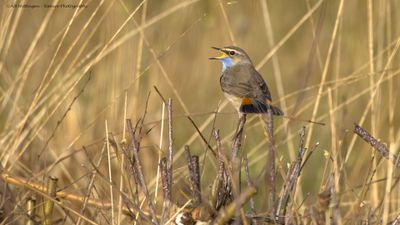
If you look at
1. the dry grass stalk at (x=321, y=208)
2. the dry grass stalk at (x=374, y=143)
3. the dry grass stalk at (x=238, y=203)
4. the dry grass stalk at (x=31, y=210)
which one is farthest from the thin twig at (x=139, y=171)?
the dry grass stalk at (x=31, y=210)

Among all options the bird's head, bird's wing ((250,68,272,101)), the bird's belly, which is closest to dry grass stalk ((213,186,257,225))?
bird's wing ((250,68,272,101))

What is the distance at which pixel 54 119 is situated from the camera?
5.02 metres

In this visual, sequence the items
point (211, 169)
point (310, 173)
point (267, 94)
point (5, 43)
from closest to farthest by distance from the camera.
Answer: point (5, 43) < point (267, 94) < point (211, 169) < point (310, 173)

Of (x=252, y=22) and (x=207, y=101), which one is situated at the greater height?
(x=252, y=22)

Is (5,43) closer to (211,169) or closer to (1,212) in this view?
(1,212)

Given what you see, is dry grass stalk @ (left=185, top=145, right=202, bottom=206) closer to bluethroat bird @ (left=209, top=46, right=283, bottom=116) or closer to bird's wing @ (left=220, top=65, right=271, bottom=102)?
bluethroat bird @ (left=209, top=46, right=283, bottom=116)

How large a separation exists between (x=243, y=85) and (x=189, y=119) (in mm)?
1834

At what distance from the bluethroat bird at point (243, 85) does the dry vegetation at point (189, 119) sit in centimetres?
11

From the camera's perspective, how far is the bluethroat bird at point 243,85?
4.23 metres

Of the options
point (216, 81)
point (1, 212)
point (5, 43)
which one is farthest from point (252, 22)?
point (1, 212)

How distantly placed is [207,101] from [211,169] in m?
1.38

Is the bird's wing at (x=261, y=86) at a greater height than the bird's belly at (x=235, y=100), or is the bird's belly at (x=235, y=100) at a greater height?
the bird's wing at (x=261, y=86)

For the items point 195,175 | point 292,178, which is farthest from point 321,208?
point 195,175

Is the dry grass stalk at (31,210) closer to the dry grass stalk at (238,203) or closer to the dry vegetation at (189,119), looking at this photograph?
the dry vegetation at (189,119)
